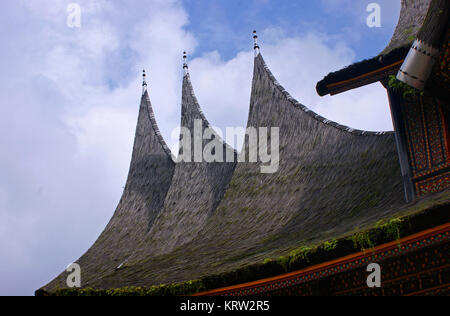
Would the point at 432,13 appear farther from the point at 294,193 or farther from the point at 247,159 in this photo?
the point at 247,159

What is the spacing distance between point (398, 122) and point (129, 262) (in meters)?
6.66

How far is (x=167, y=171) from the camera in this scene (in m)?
16.8

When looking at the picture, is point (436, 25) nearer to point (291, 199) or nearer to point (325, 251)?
point (325, 251)

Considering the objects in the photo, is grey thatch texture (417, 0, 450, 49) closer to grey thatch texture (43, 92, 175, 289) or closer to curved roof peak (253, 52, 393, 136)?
curved roof peak (253, 52, 393, 136)

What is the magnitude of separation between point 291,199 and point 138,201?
687cm

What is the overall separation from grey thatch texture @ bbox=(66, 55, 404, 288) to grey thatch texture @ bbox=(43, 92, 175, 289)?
69.9 inches

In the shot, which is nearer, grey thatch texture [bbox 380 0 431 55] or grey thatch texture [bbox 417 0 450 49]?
grey thatch texture [bbox 417 0 450 49]

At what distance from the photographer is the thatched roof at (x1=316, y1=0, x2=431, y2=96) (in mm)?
8086

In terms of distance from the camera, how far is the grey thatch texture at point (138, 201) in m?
14.7

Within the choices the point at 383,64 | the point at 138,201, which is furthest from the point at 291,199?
the point at 138,201

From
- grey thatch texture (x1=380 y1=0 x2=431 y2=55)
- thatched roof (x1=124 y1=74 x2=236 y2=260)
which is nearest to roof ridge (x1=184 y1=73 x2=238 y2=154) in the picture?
thatched roof (x1=124 y1=74 x2=236 y2=260)

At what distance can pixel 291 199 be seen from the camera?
428 inches
